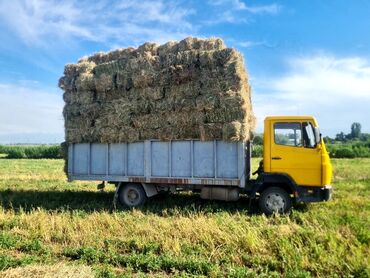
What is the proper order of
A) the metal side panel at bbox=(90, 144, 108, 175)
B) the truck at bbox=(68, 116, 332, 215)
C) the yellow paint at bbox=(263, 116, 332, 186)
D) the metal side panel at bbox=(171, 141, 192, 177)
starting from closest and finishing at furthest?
the yellow paint at bbox=(263, 116, 332, 186)
the truck at bbox=(68, 116, 332, 215)
the metal side panel at bbox=(171, 141, 192, 177)
the metal side panel at bbox=(90, 144, 108, 175)

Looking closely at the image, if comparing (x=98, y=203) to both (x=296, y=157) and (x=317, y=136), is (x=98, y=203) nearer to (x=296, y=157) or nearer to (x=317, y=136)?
(x=296, y=157)

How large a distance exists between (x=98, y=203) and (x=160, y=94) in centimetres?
408

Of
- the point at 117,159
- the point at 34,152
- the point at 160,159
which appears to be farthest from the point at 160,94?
the point at 34,152

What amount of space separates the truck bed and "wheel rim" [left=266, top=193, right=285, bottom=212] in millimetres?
798

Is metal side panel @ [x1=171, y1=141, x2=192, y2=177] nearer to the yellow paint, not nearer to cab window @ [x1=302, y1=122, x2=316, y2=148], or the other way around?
the yellow paint

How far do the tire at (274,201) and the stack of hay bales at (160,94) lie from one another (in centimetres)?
165

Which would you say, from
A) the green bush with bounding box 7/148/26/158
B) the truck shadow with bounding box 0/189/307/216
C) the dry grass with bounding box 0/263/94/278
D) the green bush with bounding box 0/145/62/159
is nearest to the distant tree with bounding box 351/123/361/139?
the green bush with bounding box 0/145/62/159

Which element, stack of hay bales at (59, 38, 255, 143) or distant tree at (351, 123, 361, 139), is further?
distant tree at (351, 123, 361, 139)

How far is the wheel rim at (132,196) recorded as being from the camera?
1228 centimetres

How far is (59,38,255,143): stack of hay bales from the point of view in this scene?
10789mm

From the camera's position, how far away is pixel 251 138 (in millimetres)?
11875

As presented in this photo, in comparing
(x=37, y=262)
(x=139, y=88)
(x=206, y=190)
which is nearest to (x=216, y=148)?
(x=206, y=190)

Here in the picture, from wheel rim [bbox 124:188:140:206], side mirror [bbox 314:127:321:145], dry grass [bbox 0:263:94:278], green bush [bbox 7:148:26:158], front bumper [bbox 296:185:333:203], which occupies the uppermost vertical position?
side mirror [bbox 314:127:321:145]

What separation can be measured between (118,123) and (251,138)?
13.5ft
